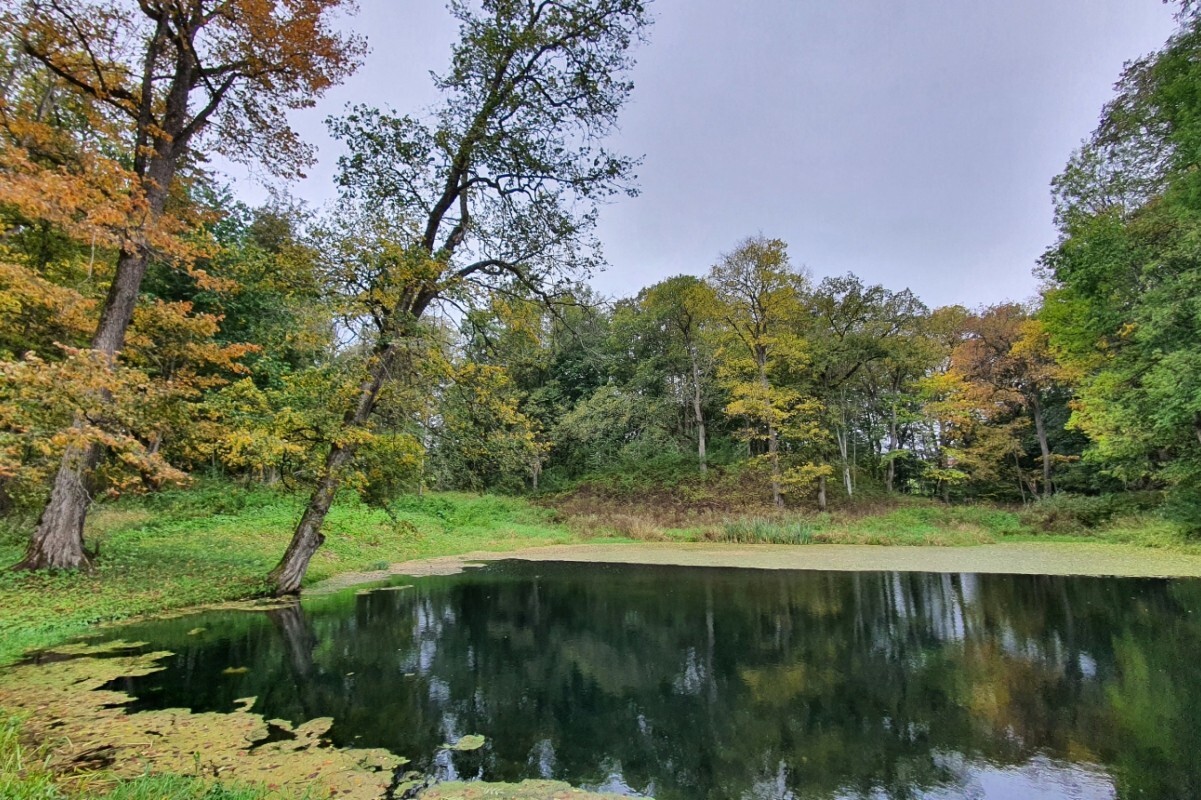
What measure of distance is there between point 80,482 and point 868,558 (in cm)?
1398

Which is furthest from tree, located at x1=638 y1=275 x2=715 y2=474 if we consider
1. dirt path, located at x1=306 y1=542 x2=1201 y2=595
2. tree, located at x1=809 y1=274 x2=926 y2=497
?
dirt path, located at x1=306 y1=542 x2=1201 y2=595

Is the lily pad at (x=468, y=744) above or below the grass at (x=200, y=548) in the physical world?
below

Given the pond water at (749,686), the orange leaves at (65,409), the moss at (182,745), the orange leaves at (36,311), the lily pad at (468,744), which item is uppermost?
the orange leaves at (36,311)

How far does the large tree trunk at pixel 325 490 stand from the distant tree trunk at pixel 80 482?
238cm

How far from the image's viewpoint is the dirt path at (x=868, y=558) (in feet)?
33.0

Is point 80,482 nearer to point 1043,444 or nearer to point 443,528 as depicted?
point 443,528

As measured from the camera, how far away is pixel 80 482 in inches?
288

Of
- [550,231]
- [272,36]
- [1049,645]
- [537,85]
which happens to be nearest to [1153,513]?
[1049,645]

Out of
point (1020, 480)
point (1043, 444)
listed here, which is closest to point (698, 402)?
point (1043, 444)

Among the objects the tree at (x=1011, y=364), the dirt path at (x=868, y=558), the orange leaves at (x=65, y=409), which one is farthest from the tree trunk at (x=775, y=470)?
the orange leaves at (x=65, y=409)

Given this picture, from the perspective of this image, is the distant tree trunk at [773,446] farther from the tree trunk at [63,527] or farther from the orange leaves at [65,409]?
the tree trunk at [63,527]

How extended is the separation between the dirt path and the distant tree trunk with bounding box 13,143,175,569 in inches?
119

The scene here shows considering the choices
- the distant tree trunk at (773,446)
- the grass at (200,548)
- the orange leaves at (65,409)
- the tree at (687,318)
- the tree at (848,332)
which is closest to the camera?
the orange leaves at (65,409)

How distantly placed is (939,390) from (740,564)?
715 inches
